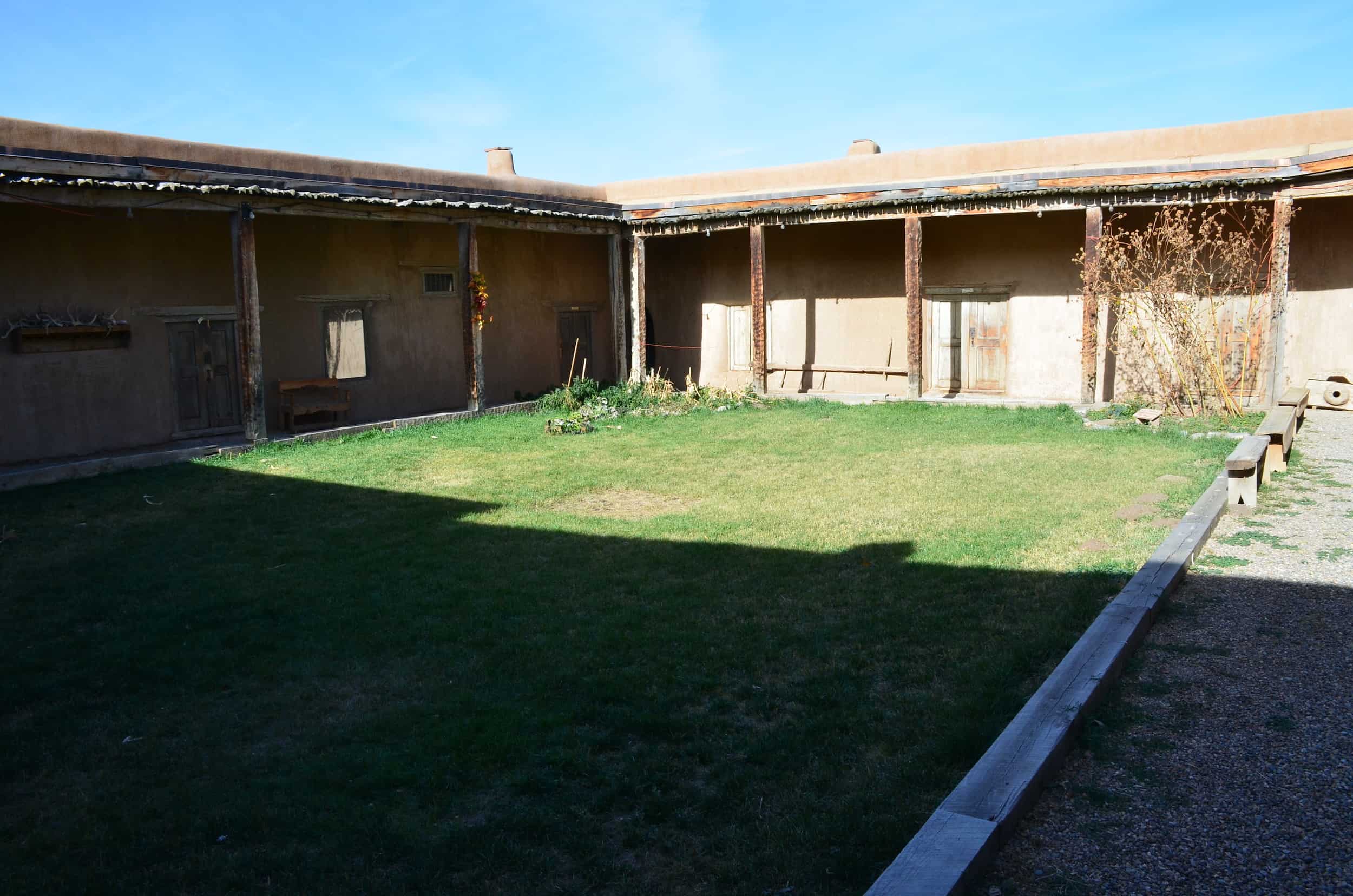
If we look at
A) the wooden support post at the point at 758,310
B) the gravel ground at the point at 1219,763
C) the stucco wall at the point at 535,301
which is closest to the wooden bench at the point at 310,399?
the stucco wall at the point at 535,301

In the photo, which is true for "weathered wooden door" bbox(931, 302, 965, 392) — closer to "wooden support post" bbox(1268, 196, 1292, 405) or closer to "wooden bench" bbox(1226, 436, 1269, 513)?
"wooden support post" bbox(1268, 196, 1292, 405)

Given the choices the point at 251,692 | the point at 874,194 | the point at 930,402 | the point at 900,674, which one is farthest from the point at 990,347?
the point at 251,692

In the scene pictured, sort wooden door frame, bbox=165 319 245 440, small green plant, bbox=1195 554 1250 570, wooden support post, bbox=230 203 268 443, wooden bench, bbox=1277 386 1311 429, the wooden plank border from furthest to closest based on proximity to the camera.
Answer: wooden door frame, bbox=165 319 245 440 → wooden support post, bbox=230 203 268 443 → wooden bench, bbox=1277 386 1311 429 → small green plant, bbox=1195 554 1250 570 → the wooden plank border

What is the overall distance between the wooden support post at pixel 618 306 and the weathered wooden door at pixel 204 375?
6664mm

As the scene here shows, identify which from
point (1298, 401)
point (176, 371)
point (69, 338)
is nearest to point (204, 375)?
point (176, 371)

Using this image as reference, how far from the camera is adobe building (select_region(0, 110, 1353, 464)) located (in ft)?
39.4

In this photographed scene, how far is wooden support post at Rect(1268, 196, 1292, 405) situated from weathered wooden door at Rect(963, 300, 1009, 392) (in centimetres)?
427

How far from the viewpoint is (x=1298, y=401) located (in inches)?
461

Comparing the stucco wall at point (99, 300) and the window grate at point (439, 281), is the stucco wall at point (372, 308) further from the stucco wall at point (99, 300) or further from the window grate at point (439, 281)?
the stucco wall at point (99, 300)

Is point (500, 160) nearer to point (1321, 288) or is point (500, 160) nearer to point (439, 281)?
point (439, 281)

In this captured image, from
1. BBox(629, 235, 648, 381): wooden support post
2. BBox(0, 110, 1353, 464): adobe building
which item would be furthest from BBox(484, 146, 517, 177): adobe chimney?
BBox(629, 235, 648, 381): wooden support post

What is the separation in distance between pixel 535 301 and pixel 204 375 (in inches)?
257

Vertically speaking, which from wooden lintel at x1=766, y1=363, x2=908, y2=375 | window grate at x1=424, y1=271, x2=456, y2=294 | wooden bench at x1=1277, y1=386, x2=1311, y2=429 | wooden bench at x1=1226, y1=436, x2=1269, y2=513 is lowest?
wooden bench at x1=1226, y1=436, x2=1269, y2=513

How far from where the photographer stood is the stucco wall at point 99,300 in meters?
11.5
